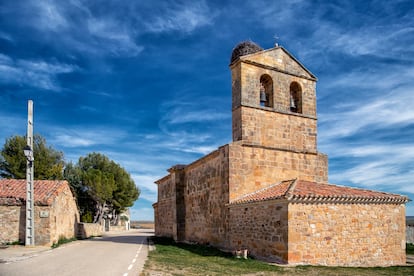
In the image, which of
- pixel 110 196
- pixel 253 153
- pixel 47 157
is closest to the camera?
pixel 253 153

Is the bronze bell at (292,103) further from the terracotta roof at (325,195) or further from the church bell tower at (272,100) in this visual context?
the terracotta roof at (325,195)

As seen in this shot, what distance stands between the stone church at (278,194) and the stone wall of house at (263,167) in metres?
0.04

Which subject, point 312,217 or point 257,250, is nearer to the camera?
point 312,217

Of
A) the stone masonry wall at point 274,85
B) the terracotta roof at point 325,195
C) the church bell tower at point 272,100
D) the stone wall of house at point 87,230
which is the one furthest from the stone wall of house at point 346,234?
the stone wall of house at point 87,230

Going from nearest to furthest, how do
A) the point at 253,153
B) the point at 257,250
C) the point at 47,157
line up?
1. the point at 257,250
2. the point at 253,153
3. the point at 47,157

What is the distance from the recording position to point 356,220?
12.0m

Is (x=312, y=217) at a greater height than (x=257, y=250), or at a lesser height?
greater

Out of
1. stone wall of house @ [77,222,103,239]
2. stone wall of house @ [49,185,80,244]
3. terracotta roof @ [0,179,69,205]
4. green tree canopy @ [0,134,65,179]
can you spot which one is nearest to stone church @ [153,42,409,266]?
stone wall of house @ [49,185,80,244]

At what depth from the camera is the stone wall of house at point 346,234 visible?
433 inches

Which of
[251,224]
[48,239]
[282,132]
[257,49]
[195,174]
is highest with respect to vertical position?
[257,49]

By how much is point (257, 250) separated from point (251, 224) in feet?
3.12

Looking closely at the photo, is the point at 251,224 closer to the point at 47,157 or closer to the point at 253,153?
the point at 253,153

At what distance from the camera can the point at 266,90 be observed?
16609mm

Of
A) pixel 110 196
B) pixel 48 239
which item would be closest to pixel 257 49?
pixel 48 239
